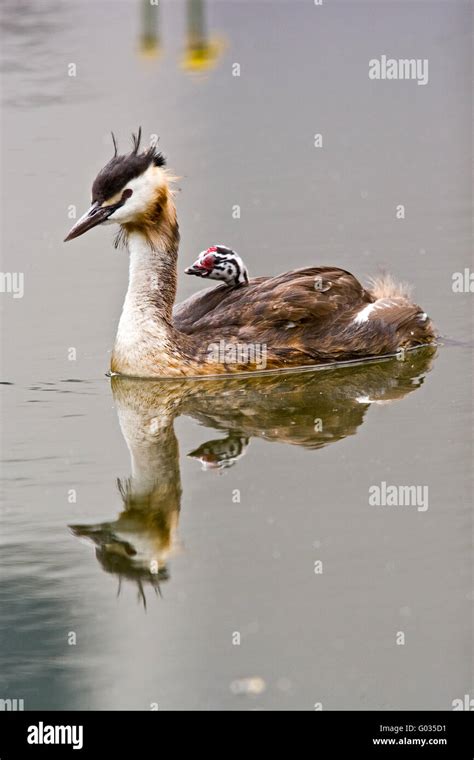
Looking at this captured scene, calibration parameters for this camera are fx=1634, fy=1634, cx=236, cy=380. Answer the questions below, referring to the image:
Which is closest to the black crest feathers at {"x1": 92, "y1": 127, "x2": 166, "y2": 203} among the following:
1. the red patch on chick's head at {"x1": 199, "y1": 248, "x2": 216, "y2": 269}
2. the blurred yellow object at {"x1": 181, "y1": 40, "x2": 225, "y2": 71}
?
the red patch on chick's head at {"x1": 199, "y1": 248, "x2": 216, "y2": 269}

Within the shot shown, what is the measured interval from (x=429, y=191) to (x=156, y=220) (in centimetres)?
508

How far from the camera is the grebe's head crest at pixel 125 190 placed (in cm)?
1248

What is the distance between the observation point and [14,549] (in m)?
9.92

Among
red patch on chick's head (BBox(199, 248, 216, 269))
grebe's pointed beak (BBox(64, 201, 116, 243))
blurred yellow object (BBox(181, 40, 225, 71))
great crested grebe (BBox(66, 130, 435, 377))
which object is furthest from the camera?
blurred yellow object (BBox(181, 40, 225, 71))

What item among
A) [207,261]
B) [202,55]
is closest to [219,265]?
[207,261]

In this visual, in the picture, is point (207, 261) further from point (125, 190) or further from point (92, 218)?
point (92, 218)

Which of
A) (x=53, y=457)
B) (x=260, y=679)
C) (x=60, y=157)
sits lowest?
(x=260, y=679)

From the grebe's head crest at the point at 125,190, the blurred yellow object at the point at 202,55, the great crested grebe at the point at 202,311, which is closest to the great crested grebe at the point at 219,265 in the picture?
the great crested grebe at the point at 202,311

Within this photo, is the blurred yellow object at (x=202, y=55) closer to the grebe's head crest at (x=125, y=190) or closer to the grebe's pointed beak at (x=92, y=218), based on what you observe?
the grebe's head crest at (x=125, y=190)

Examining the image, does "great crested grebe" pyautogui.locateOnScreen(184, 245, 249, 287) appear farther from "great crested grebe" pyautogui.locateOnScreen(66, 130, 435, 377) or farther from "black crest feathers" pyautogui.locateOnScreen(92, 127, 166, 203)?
"black crest feathers" pyautogui.locateOnScreen(92, 127, 166, 203)

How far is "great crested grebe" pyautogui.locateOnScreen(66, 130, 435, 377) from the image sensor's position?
1263 centimetres

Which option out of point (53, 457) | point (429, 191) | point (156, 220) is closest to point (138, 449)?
point (53, 457)

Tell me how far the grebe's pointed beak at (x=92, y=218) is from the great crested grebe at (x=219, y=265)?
0.89 metres

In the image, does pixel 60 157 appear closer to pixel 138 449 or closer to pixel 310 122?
pixel 310 122
